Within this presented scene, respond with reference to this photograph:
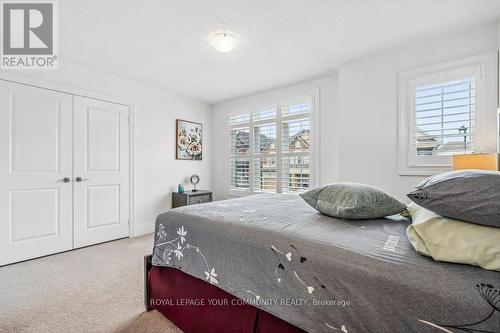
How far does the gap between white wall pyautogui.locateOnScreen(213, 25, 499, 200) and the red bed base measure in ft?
7.55

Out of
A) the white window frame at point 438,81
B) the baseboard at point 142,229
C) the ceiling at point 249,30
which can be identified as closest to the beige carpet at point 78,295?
the baseboard at point 142,229

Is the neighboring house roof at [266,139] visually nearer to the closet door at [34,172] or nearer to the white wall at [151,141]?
the white wall at [151,141]

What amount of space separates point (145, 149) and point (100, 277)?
6.81 feet

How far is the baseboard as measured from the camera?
3.71 metres

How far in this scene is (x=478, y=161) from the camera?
190 centimetres

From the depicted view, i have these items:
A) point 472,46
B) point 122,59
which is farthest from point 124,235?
point 472,46

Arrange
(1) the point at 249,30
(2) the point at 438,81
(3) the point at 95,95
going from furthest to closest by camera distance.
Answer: (3) the point at 95,95, (2) the point at 438,81, (1) the point at 249,30

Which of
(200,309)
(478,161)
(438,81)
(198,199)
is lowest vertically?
(200,309)

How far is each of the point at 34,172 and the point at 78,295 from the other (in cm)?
168

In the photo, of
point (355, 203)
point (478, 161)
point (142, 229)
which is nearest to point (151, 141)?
point (142, 229)

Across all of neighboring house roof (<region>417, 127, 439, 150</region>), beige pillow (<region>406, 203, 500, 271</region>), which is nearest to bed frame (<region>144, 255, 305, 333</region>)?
beige pillow (<region>406, 203, 500, 271</region>)

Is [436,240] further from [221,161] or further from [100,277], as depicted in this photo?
[221,161]

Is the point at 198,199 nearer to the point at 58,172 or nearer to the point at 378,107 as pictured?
the point at 58,172

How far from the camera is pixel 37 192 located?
9.22 ft
